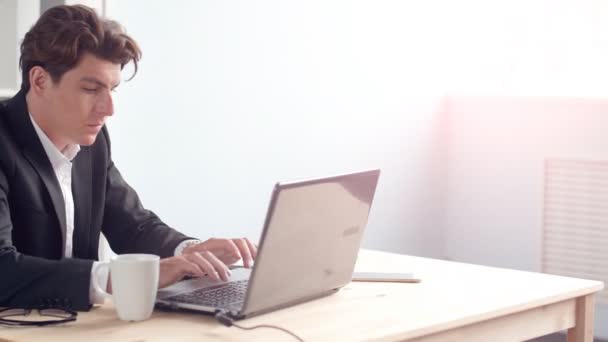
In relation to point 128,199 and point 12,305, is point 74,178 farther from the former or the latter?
point 12,305

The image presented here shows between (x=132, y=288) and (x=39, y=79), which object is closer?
(x=132, y=288)

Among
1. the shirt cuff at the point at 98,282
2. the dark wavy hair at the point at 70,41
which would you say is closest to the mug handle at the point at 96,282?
the shirt cuff at the point at 98,282

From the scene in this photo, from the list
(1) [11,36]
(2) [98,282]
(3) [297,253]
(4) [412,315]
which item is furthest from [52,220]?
(1) [11,36]

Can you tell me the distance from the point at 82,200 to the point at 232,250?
0.42 metres

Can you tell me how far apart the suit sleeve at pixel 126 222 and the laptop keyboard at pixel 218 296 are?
1.41 ft

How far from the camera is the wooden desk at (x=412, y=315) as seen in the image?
5.80 feet

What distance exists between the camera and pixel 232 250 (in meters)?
2.17

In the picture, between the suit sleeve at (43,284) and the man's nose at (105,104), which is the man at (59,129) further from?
the suit sleeve at (43,284)

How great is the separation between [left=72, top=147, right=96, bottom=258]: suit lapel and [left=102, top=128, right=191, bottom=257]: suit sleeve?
96 mm

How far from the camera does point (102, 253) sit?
11.4 feet

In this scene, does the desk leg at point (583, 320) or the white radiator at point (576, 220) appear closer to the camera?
the desk leg at point (583, 320)

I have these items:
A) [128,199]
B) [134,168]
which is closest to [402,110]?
[134,168]

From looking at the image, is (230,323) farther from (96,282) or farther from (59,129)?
(59,129)

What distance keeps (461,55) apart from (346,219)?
305cm
